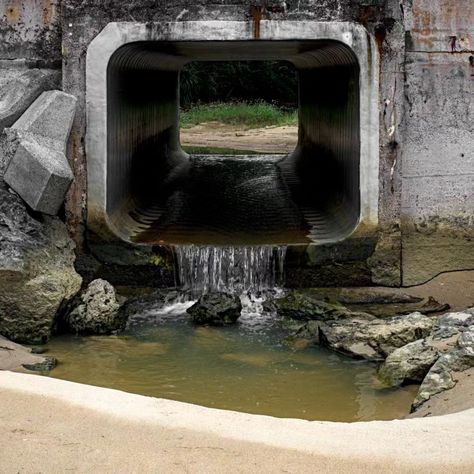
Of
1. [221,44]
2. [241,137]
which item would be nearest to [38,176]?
[221,44]

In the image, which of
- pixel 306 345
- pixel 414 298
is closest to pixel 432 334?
pixel 306 345

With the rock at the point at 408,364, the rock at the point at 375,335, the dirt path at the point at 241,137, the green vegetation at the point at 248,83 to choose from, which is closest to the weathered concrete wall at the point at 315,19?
the rock at the point at 375,335

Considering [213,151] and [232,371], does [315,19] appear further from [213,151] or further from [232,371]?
[213,151]

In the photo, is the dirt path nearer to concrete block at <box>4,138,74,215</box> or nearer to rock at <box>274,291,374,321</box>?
rock at <box>274,291,374,321</box>

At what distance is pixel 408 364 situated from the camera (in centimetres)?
699

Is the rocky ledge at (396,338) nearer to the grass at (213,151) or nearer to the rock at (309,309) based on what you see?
the rock at (309,309)

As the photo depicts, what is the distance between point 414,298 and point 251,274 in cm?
151

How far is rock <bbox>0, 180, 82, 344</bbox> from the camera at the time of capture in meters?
7.89

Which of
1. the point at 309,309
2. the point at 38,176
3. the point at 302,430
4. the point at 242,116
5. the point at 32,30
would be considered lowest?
the point at 242,116

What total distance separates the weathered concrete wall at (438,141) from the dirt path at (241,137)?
11.0 metres

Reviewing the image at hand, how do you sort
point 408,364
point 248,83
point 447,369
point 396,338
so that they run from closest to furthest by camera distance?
point 447,369
point 408,364
point 396,338
point 248,83

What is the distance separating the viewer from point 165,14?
908 cm

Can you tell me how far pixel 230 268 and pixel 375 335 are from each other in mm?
2078

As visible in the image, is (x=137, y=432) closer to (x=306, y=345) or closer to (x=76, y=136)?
(x=306, y=345)
